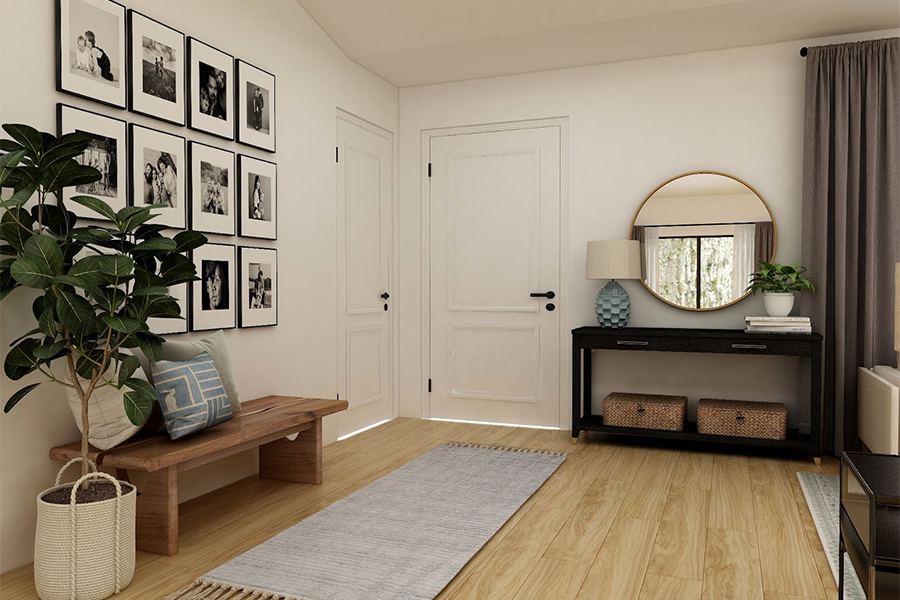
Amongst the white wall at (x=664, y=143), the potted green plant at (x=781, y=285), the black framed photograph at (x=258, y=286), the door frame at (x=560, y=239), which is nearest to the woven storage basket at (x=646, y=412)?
the white wall at (x=664, y=143)

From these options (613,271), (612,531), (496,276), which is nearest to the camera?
(612,531)

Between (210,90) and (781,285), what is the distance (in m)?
3.43

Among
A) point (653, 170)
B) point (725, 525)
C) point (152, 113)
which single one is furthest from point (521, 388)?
point (152, 113)

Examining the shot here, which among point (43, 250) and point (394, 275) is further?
point (394, 275)

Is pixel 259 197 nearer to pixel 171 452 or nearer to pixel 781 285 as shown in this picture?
pixel 171 452

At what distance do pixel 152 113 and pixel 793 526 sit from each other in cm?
333

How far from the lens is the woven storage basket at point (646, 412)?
167 inches

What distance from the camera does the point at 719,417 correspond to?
413cm

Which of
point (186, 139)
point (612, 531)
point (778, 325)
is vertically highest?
point (186, 139)

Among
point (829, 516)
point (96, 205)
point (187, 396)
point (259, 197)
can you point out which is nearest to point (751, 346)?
point (829, 516)

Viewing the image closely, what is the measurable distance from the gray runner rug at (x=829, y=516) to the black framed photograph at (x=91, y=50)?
3223 mm

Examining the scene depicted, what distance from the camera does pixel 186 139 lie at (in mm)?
3258

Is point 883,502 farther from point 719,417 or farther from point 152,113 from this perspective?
point 152,113

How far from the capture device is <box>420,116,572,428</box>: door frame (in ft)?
16.1
